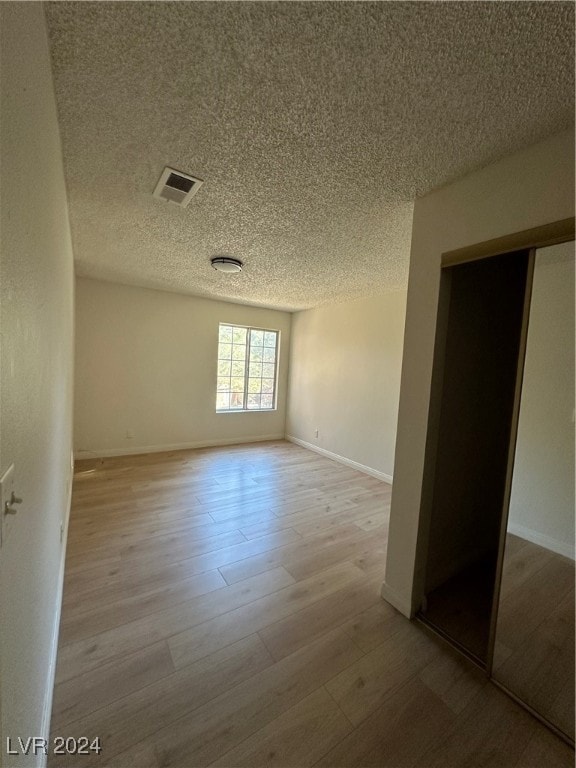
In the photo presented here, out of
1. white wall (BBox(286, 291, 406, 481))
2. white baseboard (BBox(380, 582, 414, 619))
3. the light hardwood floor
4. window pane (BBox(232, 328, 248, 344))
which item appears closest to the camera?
the light hardwood floor

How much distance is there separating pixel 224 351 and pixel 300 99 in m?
4.28

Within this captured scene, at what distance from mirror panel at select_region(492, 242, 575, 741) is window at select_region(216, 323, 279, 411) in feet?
14.5

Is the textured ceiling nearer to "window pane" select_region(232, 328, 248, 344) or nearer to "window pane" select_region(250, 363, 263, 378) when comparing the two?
Answer: "window pane" select_region(232, 328, 248, 344)

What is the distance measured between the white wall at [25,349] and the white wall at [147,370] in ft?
11.0

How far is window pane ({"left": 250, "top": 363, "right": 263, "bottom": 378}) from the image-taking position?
5520 mm

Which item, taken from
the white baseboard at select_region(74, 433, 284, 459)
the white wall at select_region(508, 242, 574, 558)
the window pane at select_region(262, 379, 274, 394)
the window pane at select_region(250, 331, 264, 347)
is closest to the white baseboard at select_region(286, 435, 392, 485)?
the white baseboard at select_region(74, 433, 284, 459)

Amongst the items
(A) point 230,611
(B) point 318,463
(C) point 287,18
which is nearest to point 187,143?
(C) point 287,18

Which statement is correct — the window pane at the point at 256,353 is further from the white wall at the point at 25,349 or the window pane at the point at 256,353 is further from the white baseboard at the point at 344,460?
the white wall at the point at 25,349

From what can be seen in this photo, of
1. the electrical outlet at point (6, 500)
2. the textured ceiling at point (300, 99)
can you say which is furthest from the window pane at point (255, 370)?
the electrical outlet at point (6, 500)

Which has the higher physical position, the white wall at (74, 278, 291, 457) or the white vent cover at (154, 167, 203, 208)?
the white vent cover at (154, 167, 203, 208)

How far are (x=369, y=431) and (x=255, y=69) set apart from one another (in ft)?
12.4

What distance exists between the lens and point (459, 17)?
0.82 metres

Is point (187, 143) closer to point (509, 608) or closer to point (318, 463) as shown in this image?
point (509, 608)

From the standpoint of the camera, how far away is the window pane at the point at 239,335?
5.27m
